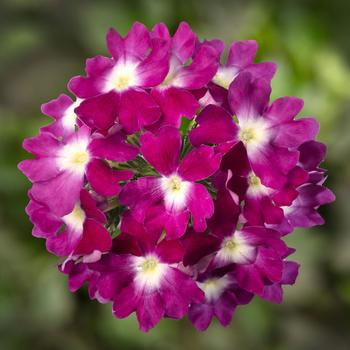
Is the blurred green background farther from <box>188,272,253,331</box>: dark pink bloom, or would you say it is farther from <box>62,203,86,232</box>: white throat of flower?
<box>62,203,86,232</box>: white throat of flower

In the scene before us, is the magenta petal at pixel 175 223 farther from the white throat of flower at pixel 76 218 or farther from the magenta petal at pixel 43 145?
the magenta petal at pixel 43 145

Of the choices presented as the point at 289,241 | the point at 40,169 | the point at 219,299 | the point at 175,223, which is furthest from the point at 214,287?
the point at 289,241

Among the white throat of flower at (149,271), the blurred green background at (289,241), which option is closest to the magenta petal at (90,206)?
the white throat of flower at (149,271)

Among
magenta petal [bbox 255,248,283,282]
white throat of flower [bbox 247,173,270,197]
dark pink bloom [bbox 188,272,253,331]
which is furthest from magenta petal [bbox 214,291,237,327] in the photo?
white throat of flower [bbox 247,173,270,197]

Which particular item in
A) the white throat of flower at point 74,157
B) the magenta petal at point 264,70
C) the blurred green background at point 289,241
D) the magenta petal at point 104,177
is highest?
the magenta petal at point 264,70

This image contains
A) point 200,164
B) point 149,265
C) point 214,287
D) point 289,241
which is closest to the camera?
point 200,164

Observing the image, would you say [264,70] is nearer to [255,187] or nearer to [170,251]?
[255,187]
